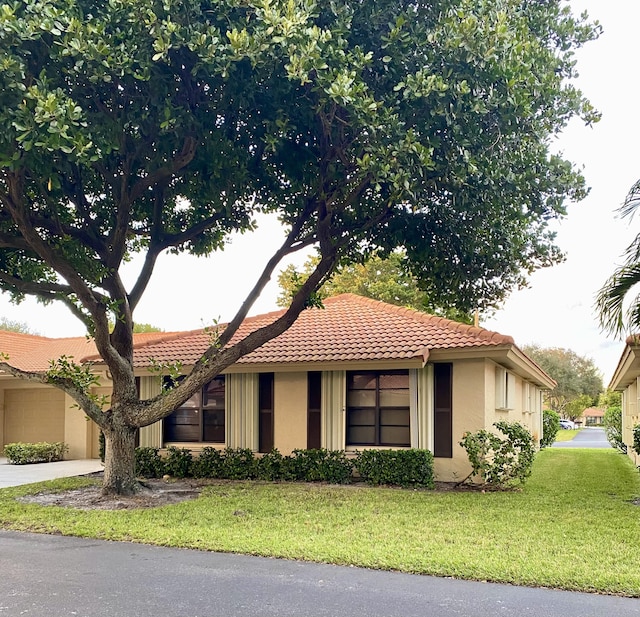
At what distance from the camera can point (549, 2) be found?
10195 mm

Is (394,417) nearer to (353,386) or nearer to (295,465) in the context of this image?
(353,386)

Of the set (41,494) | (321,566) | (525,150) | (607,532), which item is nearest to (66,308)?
(41,494)

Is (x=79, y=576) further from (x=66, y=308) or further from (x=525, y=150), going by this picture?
(x=525, y=150)

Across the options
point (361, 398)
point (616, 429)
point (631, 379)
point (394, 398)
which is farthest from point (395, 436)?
point (616, 429)

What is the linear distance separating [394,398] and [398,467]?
155 centimetres

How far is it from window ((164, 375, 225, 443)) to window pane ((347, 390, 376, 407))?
314 centimetres

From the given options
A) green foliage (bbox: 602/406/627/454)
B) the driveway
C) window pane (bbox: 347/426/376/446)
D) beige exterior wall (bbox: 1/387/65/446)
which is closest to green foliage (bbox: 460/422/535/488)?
window pane (bbox: 347/426/376/446)

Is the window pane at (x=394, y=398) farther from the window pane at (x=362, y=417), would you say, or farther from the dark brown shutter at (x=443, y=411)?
the dark brown shutter at (x=443, y=411)

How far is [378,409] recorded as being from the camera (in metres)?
13.5

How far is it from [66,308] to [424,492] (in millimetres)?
7540

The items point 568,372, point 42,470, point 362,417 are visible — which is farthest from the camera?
point 568,372

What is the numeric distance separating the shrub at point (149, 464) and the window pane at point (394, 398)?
506 cm

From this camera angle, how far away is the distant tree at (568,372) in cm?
5497

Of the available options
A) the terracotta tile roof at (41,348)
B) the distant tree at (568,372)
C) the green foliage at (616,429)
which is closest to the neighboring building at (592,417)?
the distant tree at (568,372)
